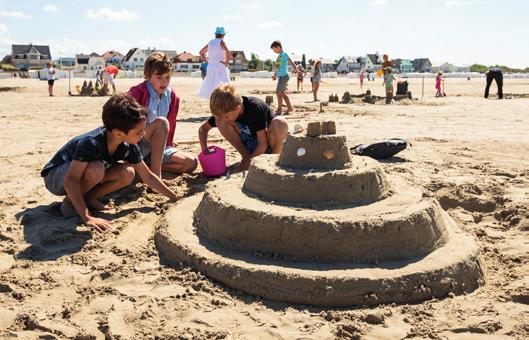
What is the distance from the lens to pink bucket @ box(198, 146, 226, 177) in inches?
189

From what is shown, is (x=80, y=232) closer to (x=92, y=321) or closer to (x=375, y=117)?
(x=92, y=321)

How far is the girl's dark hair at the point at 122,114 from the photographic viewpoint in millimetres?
3426

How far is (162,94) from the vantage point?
470 cm

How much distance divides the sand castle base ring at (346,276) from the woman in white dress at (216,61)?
6.51 meters

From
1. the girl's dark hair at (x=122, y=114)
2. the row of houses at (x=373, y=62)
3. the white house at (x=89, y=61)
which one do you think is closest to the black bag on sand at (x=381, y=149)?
the girl's dark hair at (x=122, y=114)

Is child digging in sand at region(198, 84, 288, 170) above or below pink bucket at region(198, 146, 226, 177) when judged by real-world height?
above

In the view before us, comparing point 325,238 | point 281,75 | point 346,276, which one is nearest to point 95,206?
point 325,238

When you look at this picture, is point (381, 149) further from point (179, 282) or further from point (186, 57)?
point (186, 57)

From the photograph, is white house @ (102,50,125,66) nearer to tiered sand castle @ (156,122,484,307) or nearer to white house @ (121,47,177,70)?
white house @ (121,47,177,70)

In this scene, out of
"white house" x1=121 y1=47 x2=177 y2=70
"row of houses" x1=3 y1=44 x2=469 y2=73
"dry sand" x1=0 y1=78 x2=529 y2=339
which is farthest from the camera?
"white house" x1=121 y1=47 x2=177 y2=70

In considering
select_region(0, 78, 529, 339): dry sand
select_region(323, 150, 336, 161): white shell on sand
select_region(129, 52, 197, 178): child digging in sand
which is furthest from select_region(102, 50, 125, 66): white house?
select_region(323, 150, 336, 161): white shell on sand

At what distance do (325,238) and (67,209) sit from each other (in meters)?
1.95

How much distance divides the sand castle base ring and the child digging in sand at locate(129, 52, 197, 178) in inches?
62.8

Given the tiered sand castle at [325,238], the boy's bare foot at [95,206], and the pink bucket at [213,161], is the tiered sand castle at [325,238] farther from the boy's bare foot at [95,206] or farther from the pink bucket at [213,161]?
the pink bucket at [213,161]
